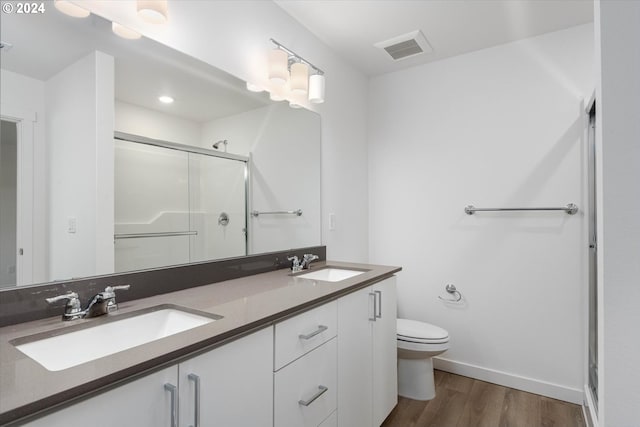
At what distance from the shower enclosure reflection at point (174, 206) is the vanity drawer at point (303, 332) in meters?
0.61

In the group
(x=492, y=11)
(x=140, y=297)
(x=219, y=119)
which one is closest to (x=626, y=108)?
(x=492, y=11)

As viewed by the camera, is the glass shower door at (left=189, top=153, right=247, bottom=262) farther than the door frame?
Yes

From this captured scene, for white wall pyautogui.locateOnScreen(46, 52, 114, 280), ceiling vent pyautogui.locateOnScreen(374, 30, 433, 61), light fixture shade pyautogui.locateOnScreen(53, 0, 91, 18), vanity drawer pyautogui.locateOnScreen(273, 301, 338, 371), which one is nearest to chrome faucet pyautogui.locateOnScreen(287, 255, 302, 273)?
vanity drawer pyautogui.locateOnScreen(273, 301, 338, 371)

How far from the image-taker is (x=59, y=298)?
1.01 metres

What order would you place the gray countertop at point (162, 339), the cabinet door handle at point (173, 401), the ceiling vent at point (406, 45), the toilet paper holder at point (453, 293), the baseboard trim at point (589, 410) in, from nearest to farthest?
the gray countertop at point (162, 339)
the cabinet door handle at point (173, 401)
the baseboard trim at point (589, 410)
the ceiling vent at point (406, 45)
the toilet paper holder at point (453, 293)

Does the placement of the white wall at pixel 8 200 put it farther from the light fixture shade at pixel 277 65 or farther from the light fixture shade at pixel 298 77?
the light fixture shade at pixel 298 77

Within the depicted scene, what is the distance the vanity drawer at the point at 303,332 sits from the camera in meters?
1.10

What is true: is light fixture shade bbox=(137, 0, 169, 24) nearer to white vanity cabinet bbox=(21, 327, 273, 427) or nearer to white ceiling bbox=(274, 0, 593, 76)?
white ceiling bbox=(274, 0, 593, 76)

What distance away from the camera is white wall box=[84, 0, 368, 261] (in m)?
1.50

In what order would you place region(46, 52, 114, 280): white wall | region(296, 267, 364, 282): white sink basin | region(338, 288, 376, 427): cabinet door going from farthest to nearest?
1. region(296, 267, 364, 282): white sink basin
2. region(338, 288, 376, 427): cabinet door
3. region(46, 52, 114, 280): white wall

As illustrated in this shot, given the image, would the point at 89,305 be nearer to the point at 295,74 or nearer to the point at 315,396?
the point at 315,396

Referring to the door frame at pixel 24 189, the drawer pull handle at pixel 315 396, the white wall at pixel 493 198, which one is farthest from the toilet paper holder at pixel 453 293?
the door frame at pixel 24 189

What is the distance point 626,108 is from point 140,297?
67.4 inches

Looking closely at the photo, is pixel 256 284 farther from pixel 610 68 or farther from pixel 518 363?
pixel 518 363
